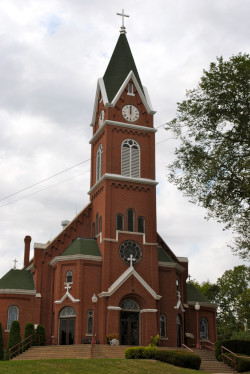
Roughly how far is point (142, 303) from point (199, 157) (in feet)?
58.3

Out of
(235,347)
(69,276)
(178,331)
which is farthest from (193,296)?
(235,347)

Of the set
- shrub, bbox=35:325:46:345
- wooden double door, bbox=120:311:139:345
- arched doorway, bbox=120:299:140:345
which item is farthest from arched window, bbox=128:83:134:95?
shrub, bbox=35:325:46:345

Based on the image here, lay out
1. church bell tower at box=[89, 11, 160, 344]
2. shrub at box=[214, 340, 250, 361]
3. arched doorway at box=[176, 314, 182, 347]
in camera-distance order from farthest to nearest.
Answer: arched doorway at box=[176, 314, 182, 347], church bell tower at box=[89, 11, 160, 344], shrub at box=[214, 340, 250, 361]

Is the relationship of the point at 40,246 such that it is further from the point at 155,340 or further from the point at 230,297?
the point at 230,297

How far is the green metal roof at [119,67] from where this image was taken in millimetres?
52062

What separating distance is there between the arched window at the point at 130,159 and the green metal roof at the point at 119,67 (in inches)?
185

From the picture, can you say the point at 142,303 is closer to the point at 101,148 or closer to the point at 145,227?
the point at 145,227

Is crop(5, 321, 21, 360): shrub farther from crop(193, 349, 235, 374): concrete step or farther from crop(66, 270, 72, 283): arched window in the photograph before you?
crop(193, 349, 235, 374): concrete step

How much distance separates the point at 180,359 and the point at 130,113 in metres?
26.1

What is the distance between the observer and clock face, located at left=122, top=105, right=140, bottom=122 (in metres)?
50.9

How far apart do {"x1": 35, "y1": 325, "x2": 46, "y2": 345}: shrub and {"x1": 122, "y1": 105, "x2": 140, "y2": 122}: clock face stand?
20.2 m

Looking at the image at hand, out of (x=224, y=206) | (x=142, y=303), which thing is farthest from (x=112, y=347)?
(x=224, y=206)

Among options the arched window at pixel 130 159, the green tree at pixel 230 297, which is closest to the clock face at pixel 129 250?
the arched window at pixel 130 159

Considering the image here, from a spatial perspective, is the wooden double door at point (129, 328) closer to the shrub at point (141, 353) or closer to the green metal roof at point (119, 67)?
the shrub at point (141, 353)
